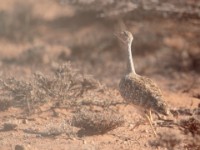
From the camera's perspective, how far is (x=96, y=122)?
247 inches

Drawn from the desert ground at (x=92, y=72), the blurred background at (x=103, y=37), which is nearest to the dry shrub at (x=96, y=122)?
the desert ground at (x=92, y=72)

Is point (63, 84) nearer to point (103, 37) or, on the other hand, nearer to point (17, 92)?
point (17, 92)

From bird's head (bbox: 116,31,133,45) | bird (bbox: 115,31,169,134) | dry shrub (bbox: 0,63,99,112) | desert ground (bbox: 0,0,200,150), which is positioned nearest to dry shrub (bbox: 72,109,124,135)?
desert ground (bbox: 0,0,200,150)

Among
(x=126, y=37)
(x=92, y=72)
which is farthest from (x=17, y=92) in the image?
(x=92, y=72)

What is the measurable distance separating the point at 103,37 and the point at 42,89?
3836mm

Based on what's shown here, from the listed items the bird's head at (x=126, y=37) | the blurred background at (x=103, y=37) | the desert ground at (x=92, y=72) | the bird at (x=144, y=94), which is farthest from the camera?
the blurred background at (x=103, y=37)

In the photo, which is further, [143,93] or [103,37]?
[103,37]

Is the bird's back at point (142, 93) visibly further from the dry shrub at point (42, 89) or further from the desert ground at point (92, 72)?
the dry shrub at point (42, 89)

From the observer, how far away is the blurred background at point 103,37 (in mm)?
9781

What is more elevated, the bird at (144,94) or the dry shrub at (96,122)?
the bird at (144,94)

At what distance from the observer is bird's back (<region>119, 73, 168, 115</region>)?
589cm

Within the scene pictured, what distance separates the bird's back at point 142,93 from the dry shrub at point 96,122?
1.09ft

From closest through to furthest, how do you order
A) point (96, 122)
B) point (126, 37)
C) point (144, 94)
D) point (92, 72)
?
point (144, 94), point (96, 122), point (126, 37), point (92, 72)

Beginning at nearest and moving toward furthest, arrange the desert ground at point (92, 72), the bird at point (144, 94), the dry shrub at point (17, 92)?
the bird at point (144, 94), the desert ground at point (92, 72), the dry shrub at point (17, 92)
